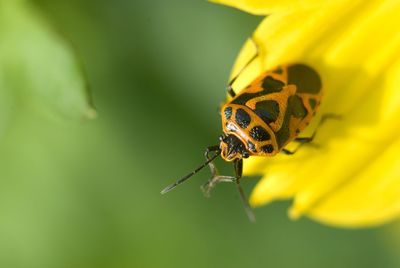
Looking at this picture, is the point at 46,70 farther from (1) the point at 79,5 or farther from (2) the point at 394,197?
(2) the point at 394,197

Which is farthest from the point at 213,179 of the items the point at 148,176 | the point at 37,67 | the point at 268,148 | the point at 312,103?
the point at 148,176

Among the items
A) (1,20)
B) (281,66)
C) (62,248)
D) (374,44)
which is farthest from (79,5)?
(62,248)

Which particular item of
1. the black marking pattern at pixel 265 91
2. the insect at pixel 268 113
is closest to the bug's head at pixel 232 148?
the insect at pixel 268 113

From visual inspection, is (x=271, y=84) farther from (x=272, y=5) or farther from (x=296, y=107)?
(x=272, y=5)

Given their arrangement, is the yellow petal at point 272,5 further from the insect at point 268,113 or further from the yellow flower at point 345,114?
the insect at point 268,113

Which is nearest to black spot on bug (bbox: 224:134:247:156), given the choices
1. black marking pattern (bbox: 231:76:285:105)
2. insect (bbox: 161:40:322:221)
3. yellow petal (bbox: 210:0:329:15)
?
insect (bbox: 161:40:322:221)

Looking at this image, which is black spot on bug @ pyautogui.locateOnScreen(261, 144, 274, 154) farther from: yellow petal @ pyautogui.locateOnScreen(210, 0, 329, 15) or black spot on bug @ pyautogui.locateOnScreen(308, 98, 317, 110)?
yellow petal @ pyautogui.locateOnScreen(210, 0, 329, 15)
